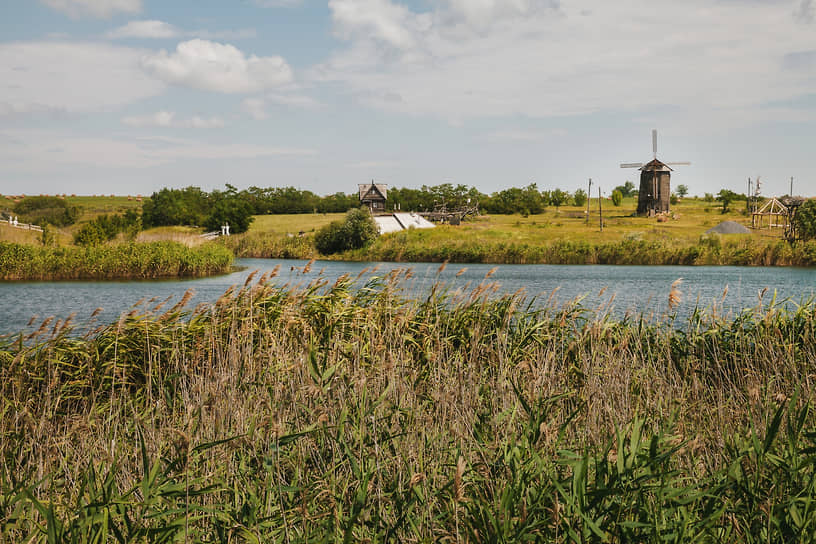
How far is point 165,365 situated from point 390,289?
3163 millimetres

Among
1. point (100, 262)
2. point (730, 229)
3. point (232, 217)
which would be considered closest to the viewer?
point (100, 262)

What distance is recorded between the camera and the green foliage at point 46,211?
65.2 m

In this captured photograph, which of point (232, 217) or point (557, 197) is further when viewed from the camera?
point (557, 197)

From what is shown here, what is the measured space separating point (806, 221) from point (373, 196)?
51.6 metres

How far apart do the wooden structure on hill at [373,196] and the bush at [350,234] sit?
26278 millimetres

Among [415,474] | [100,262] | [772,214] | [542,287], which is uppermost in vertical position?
[772,214]

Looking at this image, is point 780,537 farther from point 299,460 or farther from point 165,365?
point 165,365

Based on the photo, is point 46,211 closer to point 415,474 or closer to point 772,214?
point 772,214

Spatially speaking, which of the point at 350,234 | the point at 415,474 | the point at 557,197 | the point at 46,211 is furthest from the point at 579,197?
the point at 415,474

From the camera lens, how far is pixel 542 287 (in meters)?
28.3

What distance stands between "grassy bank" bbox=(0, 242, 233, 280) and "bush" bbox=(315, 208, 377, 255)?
2374 cm

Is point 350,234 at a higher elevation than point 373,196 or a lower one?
lower

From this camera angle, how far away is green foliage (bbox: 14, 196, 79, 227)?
65.2 meters

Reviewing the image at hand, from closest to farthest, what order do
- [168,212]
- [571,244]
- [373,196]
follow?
[571,244]
[168,212]
[373,196]
